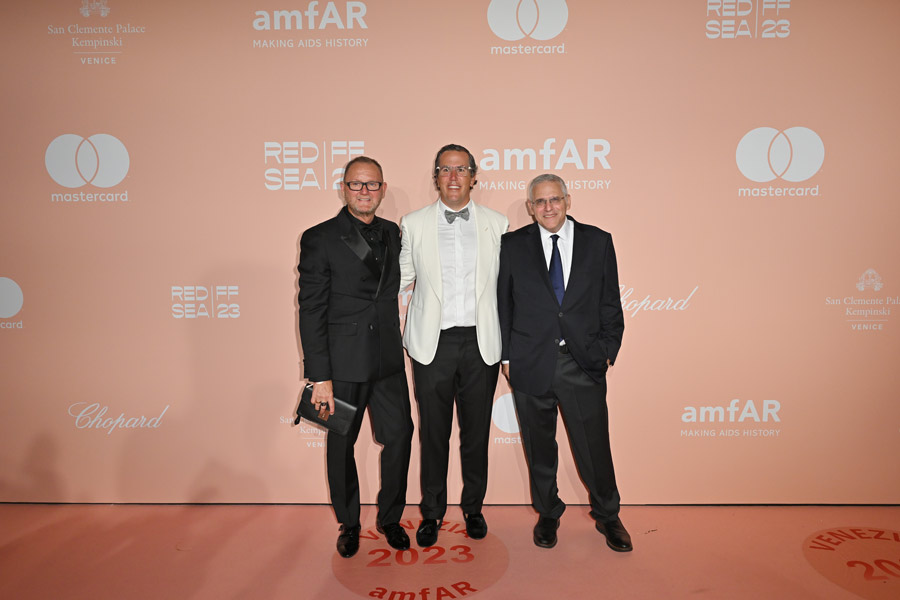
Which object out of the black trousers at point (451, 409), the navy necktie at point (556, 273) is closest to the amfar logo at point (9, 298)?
the black trousers at point (451, 409)

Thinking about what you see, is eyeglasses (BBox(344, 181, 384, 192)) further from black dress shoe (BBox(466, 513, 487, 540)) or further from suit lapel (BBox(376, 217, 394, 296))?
black dress shoe (BBox(466, 513, 487, 540))

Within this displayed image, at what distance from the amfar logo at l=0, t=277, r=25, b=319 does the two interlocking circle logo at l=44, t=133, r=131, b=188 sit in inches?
27.5

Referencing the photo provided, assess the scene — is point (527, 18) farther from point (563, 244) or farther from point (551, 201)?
point (563, 244)

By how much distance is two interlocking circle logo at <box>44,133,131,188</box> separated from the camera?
10.8 ft

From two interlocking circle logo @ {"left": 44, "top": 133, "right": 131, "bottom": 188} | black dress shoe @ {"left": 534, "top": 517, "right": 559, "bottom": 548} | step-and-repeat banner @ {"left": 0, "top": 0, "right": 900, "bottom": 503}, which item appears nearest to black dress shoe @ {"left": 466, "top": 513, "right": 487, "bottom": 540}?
black dress shoe @ {"left": 534, "top": 517, "right": 559, "bottom": 548}

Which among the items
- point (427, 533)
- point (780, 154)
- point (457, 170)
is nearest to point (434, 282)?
point (457, 170)

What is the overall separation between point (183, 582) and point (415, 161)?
2.50 metres

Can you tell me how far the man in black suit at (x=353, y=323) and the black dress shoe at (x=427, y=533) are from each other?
0.24 ft

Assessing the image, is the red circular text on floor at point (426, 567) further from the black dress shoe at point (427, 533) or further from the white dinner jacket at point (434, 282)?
the white dinner jacket at point (434, 282)

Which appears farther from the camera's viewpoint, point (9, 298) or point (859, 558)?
point (9, 298)

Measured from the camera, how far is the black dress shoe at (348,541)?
9.24 ft

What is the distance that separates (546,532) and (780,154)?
2.53 meters

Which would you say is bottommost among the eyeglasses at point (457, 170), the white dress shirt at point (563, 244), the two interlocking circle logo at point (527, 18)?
the white dress shirt at point (563, 244)

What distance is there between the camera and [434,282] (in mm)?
2766
